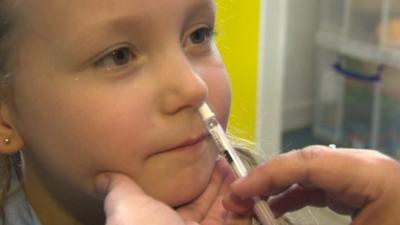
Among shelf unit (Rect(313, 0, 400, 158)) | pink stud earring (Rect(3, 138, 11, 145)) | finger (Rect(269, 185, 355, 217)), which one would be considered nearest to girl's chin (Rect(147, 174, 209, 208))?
finger (Rect(269, 185, 355, 217))

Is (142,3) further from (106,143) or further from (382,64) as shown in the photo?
(382,64)

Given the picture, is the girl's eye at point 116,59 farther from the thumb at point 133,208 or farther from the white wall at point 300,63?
the white wall at point 300,63

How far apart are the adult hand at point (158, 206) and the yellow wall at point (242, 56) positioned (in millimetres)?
493

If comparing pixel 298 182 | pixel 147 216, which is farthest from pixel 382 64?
pixel 147 216

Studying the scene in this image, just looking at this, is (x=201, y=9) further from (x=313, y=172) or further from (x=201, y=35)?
(x=313, y=172)

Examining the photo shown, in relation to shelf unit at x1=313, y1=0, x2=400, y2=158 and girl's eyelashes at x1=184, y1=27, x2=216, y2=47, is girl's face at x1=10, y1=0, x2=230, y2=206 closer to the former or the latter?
girl's eyelashes at x1=184, y1=27, x2=216, y2=47

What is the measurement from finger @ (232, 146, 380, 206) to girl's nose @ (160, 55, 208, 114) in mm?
110

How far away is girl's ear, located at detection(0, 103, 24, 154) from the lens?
0.78 meters

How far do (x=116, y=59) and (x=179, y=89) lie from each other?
0.09 meters

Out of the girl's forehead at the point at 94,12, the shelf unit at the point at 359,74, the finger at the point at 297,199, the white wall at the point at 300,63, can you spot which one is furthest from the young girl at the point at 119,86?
the white wall at the point at 300,63

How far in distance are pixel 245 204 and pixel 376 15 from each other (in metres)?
1.85

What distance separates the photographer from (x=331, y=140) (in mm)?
2580

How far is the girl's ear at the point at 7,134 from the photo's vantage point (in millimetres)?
778

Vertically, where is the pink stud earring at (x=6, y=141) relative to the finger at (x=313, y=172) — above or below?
above
